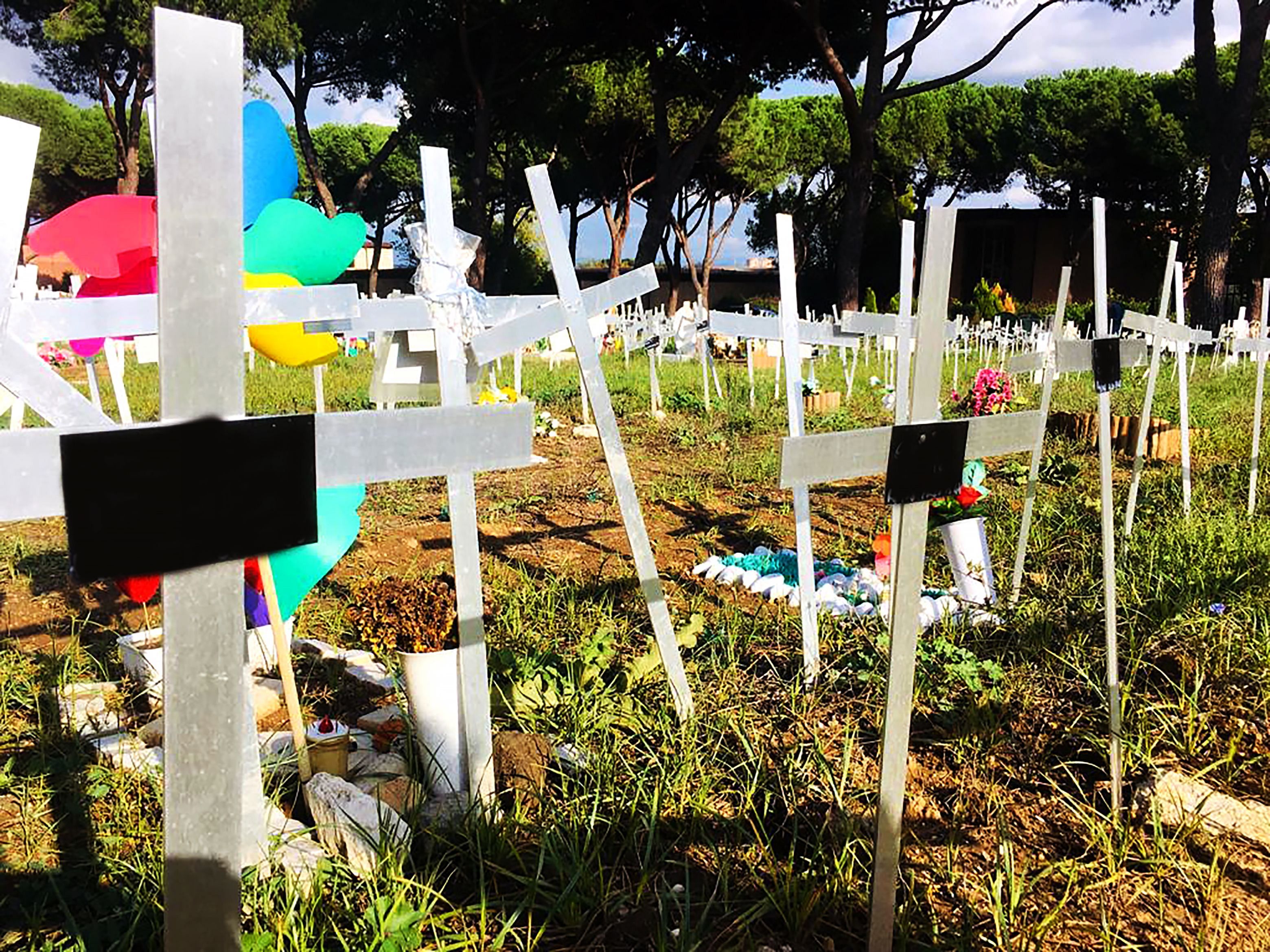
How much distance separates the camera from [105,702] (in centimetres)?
276

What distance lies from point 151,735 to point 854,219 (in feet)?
53.9

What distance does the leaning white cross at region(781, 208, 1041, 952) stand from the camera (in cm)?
160

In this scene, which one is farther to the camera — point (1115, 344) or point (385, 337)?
point (1115, 344)

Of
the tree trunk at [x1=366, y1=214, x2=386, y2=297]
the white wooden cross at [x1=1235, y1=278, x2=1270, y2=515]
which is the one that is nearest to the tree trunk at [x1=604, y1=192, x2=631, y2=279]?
the tree trunk at [x1=366, y1=214, x2=386, y2=297]

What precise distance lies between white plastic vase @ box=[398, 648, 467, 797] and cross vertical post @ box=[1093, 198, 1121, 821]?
157 cm

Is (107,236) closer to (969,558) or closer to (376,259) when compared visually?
(969,558)

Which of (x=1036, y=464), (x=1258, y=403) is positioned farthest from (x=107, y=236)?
(x=1258, y=403)

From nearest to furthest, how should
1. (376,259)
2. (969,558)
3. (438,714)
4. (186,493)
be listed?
(186,493) < (438,714) < (969,558) < (376,259)

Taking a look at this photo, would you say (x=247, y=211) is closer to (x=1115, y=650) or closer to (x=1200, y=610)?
(x=1115, y=650)

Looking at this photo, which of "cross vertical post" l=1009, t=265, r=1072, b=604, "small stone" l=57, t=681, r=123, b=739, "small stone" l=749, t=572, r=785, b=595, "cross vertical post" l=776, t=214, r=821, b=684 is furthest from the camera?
"small stone" l=749, t=572, r=785, b=595

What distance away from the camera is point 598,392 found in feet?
8.29

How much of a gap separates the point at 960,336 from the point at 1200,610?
46.7ft

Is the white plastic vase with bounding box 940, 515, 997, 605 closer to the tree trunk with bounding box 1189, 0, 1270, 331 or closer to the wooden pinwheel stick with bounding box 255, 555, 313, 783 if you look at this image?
the wooden pinwheel stick with bounding box 255, 555, 313, 783

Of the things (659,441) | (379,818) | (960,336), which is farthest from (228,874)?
(960,336)
